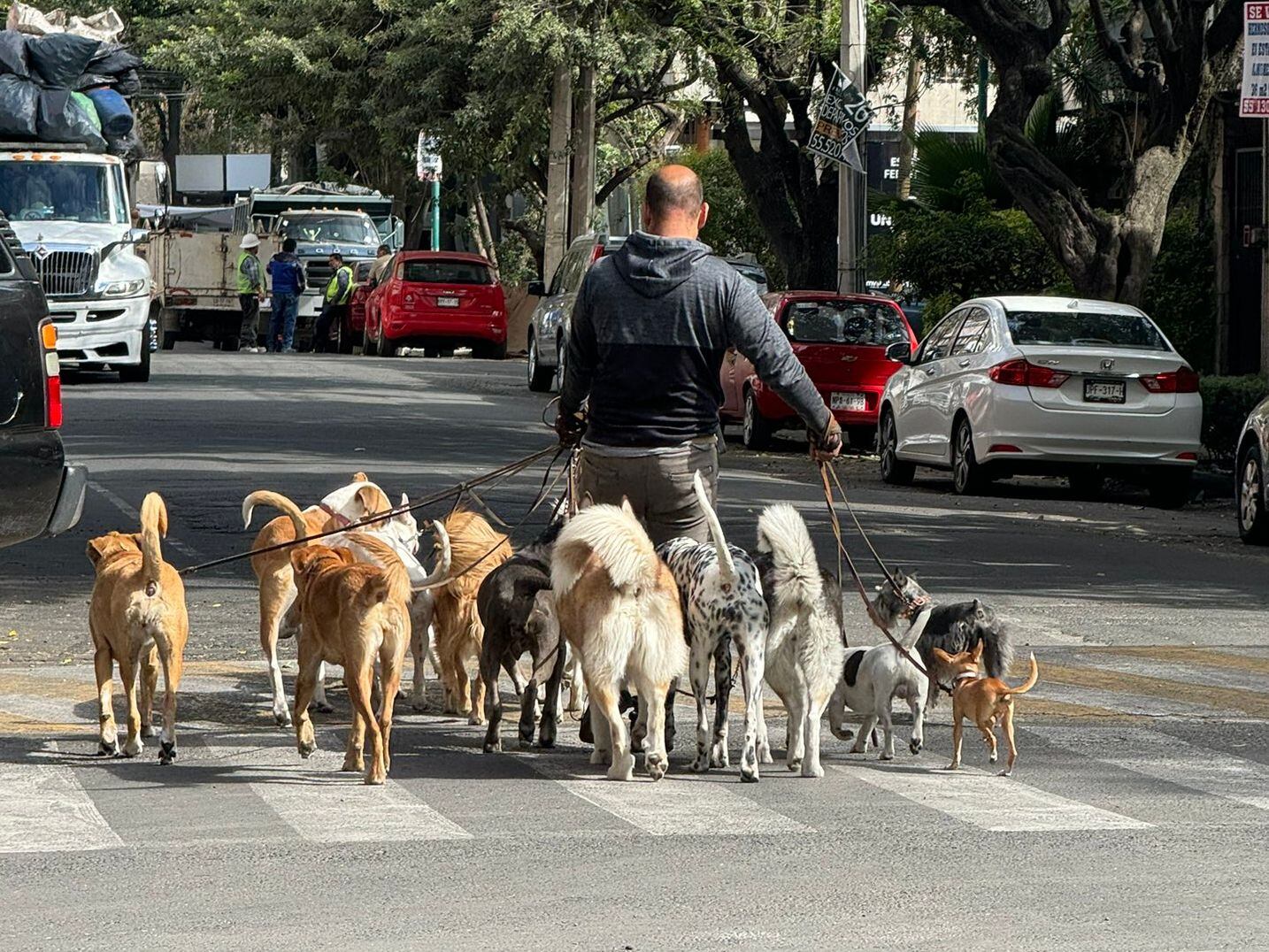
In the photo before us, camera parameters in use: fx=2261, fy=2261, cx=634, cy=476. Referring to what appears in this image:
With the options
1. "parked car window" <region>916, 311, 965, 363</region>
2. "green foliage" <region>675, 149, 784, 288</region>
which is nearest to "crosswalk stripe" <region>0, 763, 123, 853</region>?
"parked car window" <region>916, 311, 965, 363</region>

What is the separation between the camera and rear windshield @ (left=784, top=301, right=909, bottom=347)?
2381 cm

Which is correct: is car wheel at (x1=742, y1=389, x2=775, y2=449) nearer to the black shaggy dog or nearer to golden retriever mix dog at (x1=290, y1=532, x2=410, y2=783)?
the black shaggy dog

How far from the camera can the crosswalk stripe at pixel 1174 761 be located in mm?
8125

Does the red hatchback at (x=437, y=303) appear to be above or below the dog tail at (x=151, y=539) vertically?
above

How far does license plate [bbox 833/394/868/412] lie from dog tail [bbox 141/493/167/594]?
16.0 meters

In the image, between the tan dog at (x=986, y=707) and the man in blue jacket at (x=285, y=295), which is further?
the man in blue jacket at (x=285, y=295)

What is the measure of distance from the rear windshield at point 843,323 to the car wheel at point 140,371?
10003 mm

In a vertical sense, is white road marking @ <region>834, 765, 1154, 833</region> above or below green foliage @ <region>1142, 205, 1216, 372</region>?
below

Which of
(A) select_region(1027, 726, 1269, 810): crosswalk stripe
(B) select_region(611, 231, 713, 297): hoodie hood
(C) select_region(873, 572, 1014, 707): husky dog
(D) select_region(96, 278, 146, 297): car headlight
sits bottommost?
(A) select_region(1027, 726, 1269, 810): crosswalk stripe

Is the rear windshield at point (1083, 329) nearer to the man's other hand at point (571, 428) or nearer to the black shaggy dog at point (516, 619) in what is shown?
the man's other hand at point (571, 428)

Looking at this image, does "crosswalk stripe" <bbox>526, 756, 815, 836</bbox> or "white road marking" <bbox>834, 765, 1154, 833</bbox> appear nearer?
"crosswalk stripe" <bbox>526, 756, 815, 836</bbox>

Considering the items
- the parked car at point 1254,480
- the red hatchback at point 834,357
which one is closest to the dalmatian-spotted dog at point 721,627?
the parked car at point 1254,480

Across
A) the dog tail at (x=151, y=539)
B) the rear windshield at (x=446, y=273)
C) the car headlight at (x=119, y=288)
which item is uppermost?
the rear windshield at (x=446, y=273)

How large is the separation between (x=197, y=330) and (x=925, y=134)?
20820 millimetres
